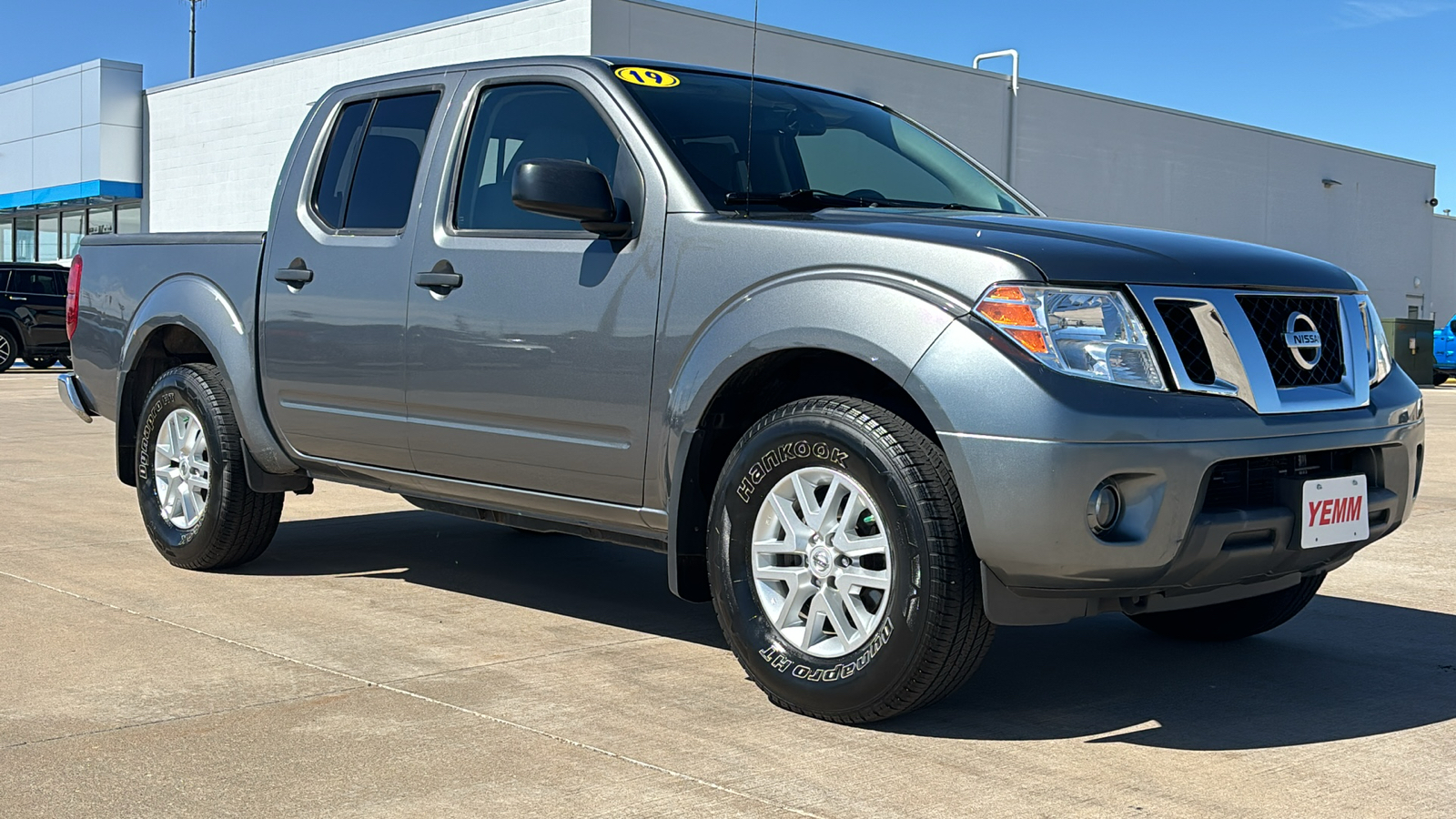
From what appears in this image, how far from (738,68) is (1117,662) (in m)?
21.3

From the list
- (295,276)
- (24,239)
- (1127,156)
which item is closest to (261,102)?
(24,239)

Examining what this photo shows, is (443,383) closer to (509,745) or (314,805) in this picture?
(509,745)

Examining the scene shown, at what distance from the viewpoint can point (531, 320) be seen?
15.6 ft

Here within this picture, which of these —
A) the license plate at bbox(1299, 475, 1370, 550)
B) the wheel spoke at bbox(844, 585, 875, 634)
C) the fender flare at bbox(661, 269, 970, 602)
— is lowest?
the wheel spoke at bbox(844, 585, 875, 634)

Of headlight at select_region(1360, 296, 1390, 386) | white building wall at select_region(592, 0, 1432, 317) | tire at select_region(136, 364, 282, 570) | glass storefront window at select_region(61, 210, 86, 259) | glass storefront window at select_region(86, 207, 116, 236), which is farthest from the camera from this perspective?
glass storefront window at select_region(61, 210, 86, 259)

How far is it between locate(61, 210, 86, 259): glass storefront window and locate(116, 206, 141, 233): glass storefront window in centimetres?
205

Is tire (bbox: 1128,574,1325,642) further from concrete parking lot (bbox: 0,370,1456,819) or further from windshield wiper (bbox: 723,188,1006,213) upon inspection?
windshield wiper (bbox: 723,188,1006,213)

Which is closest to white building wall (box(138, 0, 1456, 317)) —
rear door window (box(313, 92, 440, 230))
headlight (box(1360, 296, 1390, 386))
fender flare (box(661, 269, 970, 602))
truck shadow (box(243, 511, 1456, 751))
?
truck shadow (box(243, 511, 1456, 751))

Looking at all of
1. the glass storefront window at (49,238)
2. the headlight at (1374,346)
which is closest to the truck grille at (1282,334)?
the headlight at (1374,346)

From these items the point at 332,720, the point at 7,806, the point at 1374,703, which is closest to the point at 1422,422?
the point at 1374,703

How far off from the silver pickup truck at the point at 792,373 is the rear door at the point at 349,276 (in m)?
0.02

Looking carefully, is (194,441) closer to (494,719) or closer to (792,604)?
(494,719)

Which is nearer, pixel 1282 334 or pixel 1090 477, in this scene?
pixel 1090 477

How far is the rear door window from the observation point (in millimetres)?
5441
